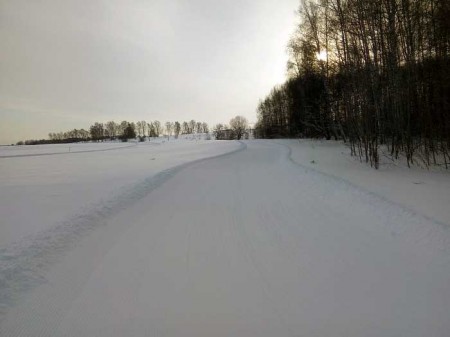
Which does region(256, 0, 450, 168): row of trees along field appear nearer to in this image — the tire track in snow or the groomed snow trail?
the groomed snow trail

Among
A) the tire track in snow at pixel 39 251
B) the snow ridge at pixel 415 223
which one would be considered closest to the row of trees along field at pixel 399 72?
the snow ridge at pixel 415 223

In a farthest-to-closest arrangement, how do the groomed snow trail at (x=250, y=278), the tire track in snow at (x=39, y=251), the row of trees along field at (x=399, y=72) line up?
the row of trees along field at (x=399, y=72) → the tire track in snow at (x=39, y=251) → the groomed snow trail at (x=250, y=278)

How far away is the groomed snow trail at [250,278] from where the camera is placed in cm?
295

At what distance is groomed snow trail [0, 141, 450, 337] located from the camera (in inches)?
116

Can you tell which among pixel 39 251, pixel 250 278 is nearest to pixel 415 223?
pixel 250 278

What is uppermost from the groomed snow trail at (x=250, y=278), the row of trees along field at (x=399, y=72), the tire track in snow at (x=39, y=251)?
the row of trees along field at (x=399, y=72)

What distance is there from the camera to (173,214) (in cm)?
648

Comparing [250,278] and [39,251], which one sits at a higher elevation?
[39,251]

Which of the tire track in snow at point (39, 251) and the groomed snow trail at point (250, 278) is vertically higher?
the tire track in snow at point (39, 251)

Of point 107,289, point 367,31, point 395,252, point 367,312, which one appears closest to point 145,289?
point 107,289

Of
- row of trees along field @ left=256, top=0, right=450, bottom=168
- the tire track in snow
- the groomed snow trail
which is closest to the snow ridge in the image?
the groomed snow trail

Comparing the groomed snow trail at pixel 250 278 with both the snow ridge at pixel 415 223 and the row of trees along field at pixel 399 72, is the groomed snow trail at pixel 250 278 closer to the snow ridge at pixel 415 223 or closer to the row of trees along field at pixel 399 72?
the snow ridge at pixel 415 223

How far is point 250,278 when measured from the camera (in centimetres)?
373

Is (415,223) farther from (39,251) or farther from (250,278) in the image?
(39,251)
